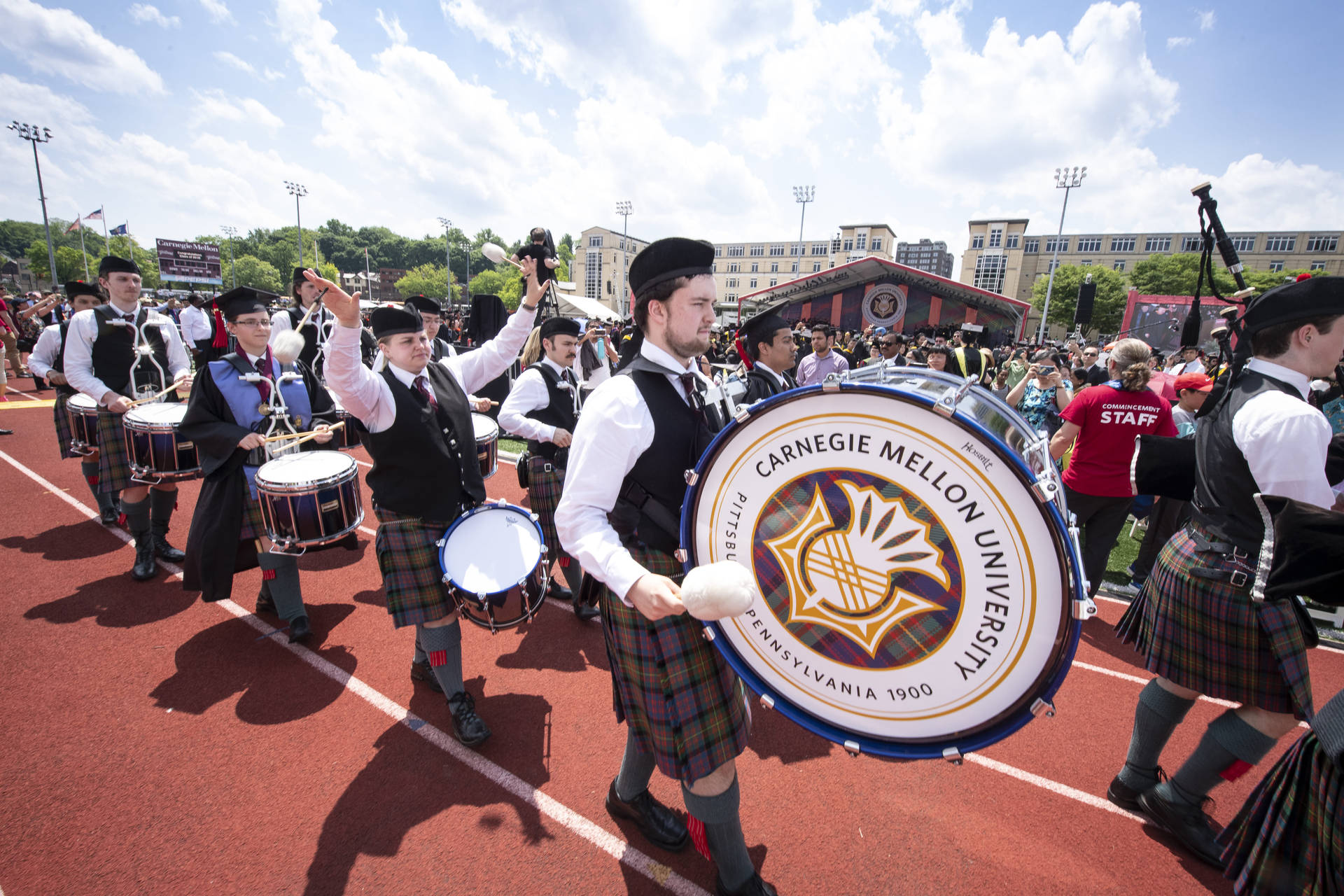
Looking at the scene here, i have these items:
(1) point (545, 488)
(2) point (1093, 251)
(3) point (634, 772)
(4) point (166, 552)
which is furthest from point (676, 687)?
(2) point (1093, 251)

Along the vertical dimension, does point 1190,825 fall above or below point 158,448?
below

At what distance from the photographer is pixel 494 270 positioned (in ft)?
276

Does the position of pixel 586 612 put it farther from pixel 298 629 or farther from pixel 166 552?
pixel 166 552

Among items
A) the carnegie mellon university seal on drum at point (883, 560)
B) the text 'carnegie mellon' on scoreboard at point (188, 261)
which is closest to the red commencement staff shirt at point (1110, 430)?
the carnegie mellon university seal on drum at point (883, 560)

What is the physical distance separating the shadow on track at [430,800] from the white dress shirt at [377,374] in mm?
1622

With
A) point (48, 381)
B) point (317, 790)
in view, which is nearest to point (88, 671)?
point (317, 790)

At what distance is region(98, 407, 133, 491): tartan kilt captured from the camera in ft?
15.1

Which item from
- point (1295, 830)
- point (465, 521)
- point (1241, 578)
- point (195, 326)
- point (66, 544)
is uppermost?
point (195, 326)

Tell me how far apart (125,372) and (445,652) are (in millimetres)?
4387

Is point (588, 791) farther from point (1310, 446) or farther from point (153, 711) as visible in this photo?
point (1310, 446)

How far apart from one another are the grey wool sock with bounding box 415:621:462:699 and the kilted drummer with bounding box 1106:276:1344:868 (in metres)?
3.20

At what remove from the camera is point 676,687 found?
1.83m

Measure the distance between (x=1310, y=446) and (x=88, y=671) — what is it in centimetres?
583

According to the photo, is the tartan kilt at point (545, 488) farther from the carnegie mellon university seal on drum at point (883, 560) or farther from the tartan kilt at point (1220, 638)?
the tartan kilt at point (1220, 638)
